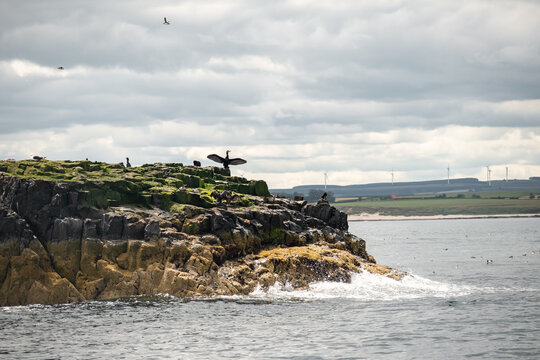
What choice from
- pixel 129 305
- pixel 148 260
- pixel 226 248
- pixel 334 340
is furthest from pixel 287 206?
pixel 334 340

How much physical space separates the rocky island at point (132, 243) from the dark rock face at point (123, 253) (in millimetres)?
74

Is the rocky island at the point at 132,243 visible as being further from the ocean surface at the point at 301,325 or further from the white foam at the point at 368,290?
the ocean surface at the point at 301,325

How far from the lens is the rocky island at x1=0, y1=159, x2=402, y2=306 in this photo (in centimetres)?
5250

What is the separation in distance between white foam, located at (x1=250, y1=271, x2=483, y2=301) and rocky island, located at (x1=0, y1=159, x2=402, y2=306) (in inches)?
29.1

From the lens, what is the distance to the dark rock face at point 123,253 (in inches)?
2057

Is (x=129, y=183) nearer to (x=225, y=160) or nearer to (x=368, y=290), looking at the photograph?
(x=225, y=160)

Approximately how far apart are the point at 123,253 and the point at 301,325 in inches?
676

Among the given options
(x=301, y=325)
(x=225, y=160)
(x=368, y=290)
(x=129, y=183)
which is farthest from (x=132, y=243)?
(x=225, y=160)

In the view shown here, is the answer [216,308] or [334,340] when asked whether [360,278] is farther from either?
[334,340]

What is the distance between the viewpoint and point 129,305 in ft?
163

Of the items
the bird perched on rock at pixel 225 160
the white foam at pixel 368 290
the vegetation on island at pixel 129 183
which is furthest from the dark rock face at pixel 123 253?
the bird perched on rock at pixel 225 160

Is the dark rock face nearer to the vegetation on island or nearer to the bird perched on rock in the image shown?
the vegetation on island

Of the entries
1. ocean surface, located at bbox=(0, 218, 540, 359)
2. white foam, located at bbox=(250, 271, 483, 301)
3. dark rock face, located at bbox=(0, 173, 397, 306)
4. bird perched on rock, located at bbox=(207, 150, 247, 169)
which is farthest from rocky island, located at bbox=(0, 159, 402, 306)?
bird perched on rock, located at bbox=(207, 150, 247, 169)

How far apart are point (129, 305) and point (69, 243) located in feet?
25.6
